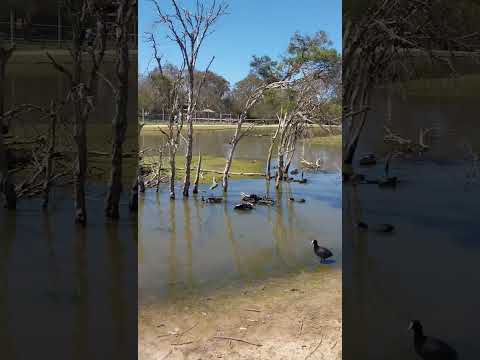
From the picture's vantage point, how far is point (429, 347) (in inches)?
74.7

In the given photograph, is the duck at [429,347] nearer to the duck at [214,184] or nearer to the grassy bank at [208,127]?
the grassy bank at [208,127]

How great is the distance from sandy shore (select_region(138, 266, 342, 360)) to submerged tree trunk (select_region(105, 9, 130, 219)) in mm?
1171

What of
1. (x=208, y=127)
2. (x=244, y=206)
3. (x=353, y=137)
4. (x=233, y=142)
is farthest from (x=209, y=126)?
(x=353, y=137)

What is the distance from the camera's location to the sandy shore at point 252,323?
274 centimetres

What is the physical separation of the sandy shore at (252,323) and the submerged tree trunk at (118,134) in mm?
1171

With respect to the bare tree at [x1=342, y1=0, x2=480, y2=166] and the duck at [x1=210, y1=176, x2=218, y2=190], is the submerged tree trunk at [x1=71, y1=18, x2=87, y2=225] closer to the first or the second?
the bare tree at [x1=342, y1=0, x2=480, y2=166]

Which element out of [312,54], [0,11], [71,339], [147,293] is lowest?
[147,293]

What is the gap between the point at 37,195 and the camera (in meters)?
1.94

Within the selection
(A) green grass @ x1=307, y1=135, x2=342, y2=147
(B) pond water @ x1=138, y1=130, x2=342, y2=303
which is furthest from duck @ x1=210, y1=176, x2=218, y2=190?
(A) green grass @ x1=307, y1=135, x2=342, y2=147

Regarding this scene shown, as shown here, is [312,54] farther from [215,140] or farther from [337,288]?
[337,288]

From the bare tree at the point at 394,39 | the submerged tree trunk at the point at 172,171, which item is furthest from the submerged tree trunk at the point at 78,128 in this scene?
the submerged tree trunk at the point at 172,171

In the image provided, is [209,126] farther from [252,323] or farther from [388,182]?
[388,182]

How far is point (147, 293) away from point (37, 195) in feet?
5.96

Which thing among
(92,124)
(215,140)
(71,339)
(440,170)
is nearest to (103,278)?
(71,339)
